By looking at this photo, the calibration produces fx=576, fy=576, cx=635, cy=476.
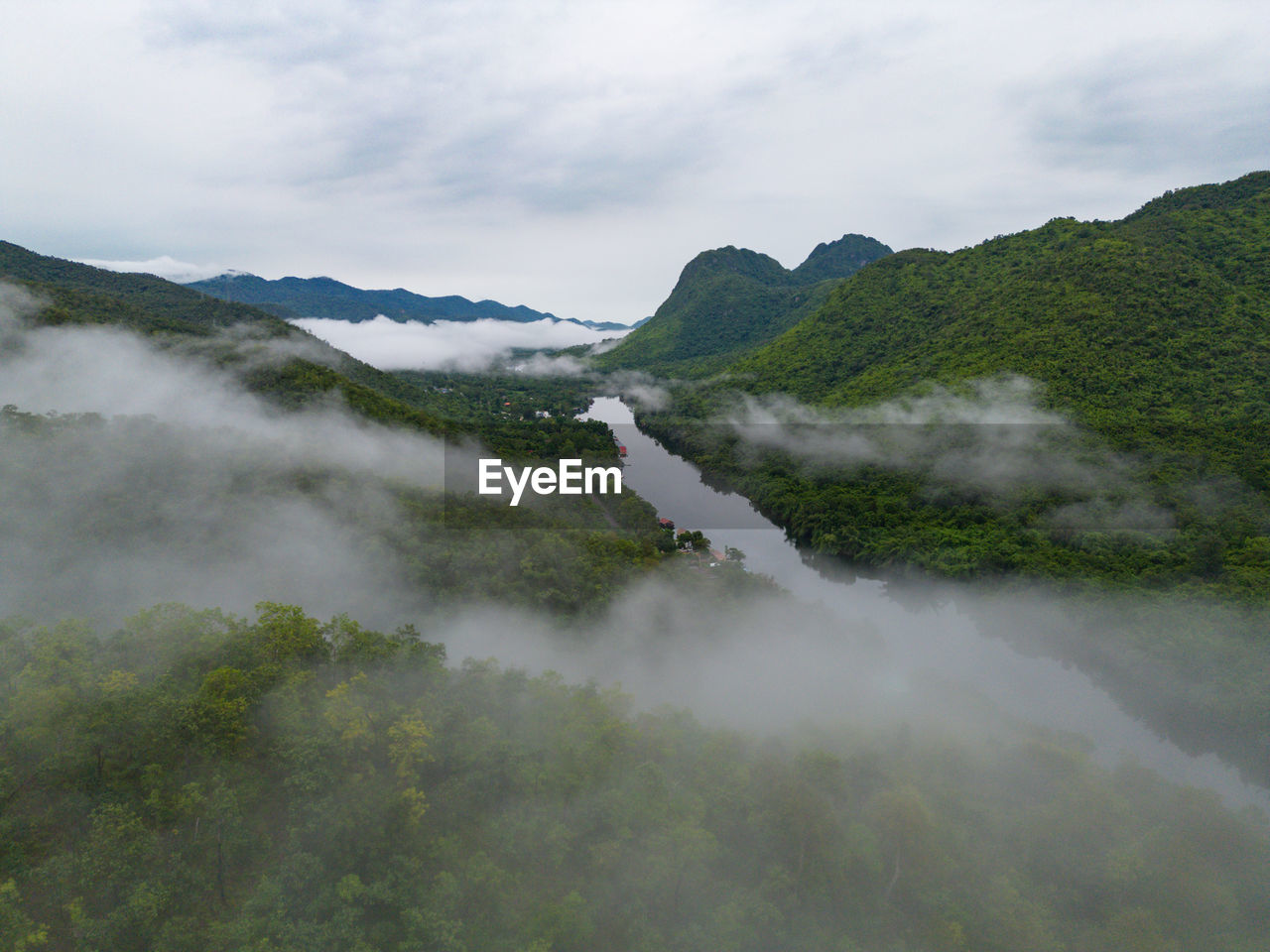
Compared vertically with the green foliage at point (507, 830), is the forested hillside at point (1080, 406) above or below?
above

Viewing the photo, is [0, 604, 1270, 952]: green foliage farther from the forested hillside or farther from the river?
the forested hillside

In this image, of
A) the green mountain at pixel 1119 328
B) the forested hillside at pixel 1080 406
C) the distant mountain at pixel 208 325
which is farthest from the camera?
the distant mountain at pixel 208 325

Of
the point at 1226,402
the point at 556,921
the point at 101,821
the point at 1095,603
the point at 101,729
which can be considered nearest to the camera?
the point at 101,821

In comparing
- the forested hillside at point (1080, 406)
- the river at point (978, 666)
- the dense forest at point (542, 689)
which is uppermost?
the forested hillside at point (1080, 406)

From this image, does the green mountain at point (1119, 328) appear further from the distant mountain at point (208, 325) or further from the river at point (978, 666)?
the distant mountain at point (208, 325)

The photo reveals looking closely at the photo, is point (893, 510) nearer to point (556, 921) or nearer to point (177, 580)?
point (556, 921)

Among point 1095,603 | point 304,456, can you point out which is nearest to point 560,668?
point 304,456

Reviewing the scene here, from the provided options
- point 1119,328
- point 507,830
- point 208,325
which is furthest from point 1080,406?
point 208,325

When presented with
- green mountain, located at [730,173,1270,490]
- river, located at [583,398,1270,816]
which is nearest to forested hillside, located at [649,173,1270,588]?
green mountain, located at [730,173,1270,490]

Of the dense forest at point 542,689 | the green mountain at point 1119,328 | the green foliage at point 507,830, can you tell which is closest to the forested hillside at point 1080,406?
the green mountain at point 1119,328
